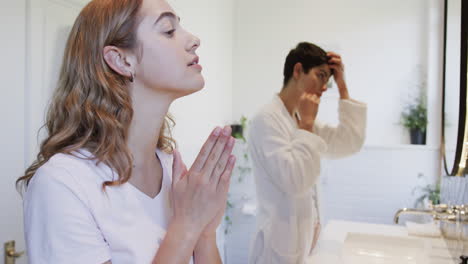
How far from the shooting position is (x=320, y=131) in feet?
4.99

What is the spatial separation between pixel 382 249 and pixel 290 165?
524 mm

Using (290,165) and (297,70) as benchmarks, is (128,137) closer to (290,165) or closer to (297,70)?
(290,165)

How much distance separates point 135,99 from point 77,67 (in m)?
0.10

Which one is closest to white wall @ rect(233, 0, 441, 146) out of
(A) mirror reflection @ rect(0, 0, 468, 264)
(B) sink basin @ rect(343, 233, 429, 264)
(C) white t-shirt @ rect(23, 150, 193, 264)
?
(A) mirror reflection @ rect(0, 0, 468, 264)

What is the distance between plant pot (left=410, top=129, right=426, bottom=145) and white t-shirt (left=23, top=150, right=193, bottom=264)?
6.84 ft

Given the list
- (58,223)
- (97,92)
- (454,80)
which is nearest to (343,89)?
(454,80)

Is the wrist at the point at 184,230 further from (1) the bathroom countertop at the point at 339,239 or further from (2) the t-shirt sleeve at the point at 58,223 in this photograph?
(1) the bathroom countertop at the point at 339,239

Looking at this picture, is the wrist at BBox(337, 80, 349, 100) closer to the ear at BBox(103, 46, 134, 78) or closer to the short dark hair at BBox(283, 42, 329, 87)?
the short dark hair at BBox(283, 42, 329, 87)

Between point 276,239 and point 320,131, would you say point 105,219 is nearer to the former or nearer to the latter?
point 276,239

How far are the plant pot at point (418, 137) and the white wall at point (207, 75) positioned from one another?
3.71 feet

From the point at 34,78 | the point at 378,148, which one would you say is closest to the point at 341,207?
the point at 378,148

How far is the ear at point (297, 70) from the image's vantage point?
1305 millimetres

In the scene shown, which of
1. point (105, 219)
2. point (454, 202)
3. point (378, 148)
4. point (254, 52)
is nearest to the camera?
point (105, 219)

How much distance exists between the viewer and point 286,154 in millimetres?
1176
